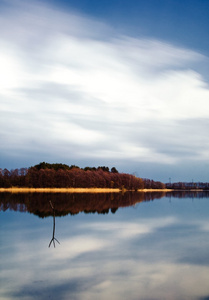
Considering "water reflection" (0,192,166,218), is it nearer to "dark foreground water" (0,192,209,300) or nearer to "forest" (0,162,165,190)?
"dark foreground water" (0,192,209,300)

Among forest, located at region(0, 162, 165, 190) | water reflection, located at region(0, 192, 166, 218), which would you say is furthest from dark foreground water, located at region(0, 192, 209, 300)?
forest, located at region(0, 162, 165, 190)

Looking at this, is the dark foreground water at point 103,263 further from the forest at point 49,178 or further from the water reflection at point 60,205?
the forest at point 49,178

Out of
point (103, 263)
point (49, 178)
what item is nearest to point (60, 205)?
point (103, 263)

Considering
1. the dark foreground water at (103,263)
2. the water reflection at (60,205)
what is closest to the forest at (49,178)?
the water reflection at (60,205)

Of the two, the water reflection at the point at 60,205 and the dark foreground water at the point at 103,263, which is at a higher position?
the water reflection at the point at 60,205

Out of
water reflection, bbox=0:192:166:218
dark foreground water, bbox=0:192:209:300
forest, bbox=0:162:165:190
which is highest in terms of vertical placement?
forest, bbox=0:162:165:190

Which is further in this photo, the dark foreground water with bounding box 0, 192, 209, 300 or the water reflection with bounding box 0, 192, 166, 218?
the water reflection with bounding box 0, 192, 166, 218

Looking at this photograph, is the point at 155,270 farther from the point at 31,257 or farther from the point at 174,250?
the point at 31,257

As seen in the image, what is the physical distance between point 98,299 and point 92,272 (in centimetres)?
310

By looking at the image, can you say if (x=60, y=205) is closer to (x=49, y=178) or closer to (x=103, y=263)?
(x=103, y=263)

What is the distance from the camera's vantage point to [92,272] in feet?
44.2

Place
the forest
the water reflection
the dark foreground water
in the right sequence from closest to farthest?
the dark foreground water
the water reflection
the forest

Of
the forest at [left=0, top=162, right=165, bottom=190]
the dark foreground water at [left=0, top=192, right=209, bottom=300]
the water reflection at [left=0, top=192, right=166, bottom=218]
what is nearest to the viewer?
the dark foreground water at [left=0, top=192, right=209, bottom=300]

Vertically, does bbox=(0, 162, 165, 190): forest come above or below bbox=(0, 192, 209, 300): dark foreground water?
above
